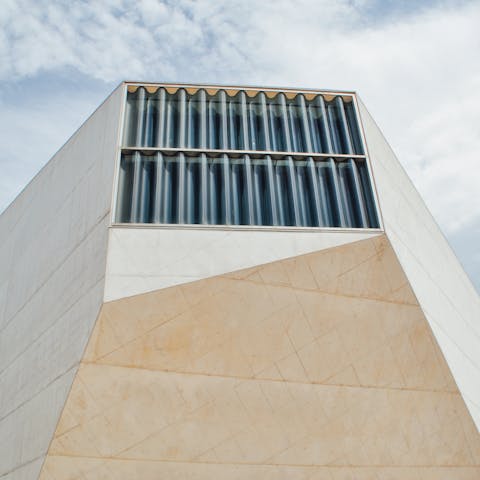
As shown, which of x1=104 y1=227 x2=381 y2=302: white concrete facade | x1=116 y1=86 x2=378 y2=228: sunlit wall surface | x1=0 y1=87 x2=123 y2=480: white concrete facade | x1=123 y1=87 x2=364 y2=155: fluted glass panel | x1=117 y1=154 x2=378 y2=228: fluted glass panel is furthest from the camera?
x1=123 y1=87 x2=364 y2=155: fluted glass panel

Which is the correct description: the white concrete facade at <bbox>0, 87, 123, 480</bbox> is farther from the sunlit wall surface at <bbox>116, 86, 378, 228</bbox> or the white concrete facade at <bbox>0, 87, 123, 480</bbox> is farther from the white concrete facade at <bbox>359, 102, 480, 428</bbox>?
the white concrete facade at <bbox>359, 102, 480, 428</bbox>

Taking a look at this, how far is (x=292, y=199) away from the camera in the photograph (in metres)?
15.5

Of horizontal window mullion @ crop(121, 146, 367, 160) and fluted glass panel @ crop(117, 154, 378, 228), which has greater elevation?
horizontal window mullion @ crop(121, 146, 367, 160)

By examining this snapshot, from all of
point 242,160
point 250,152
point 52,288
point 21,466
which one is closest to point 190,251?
point 242,160

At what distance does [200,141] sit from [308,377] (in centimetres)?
754

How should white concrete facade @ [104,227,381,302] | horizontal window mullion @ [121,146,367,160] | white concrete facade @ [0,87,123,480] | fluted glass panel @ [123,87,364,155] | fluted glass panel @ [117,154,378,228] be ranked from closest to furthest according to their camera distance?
white concrete facade @ [104,227,381,302] → white concrete facade @ [0,87,123,480] → fluted glass panel @ [117,154,378,228] → horizontal window mullion @ [121,146,367,160] → fluted glass panel @ [123,87,364,155]

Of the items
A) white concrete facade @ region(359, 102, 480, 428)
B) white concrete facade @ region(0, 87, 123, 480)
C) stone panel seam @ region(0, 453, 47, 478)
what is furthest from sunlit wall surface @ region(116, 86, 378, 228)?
stone panel seam @ region(0, 453, 47, 478)

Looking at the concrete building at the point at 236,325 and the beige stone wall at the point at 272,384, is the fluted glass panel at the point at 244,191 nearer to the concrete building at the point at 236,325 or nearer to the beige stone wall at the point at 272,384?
the concrete building at the point at 236,325

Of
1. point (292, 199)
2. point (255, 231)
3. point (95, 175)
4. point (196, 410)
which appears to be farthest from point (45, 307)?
point (292, 199)

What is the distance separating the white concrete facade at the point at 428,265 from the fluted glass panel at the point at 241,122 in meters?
0.93

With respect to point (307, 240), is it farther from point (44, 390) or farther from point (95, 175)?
point (44, 390)

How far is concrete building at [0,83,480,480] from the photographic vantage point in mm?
13508

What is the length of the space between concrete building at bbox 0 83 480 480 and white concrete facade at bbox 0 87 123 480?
0.10m

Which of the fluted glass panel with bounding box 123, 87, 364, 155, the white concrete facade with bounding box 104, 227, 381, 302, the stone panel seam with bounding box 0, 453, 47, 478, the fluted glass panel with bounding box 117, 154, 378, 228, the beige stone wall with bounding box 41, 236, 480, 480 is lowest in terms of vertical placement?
the stone panel seam with bounding box 0, 453, 47, 478
